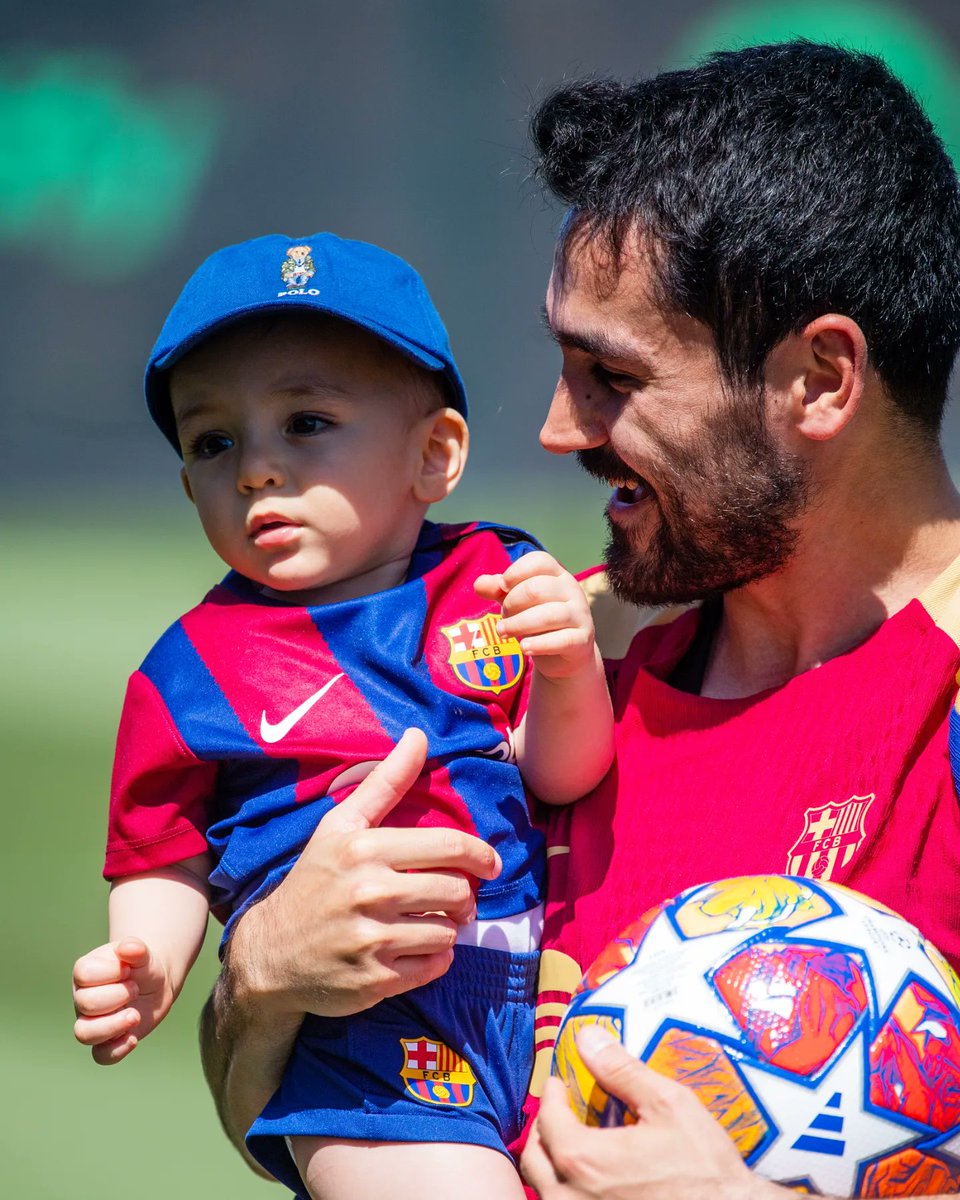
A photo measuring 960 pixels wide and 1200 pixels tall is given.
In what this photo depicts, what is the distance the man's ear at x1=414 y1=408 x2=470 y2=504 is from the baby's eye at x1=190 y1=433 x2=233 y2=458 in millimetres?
280

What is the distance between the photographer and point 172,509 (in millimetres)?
5645

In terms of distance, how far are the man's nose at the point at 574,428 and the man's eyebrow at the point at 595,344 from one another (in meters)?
0.08

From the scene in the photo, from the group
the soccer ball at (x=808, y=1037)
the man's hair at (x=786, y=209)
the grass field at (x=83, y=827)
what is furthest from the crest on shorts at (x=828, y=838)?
the grass field at (x=83, y=827)

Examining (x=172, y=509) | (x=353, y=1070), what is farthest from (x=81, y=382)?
(x=353, y=1070)

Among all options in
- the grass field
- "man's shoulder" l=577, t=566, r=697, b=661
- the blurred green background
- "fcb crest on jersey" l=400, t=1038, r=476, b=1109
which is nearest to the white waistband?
"fcb crest on jersey" l=400, t=1038, r=476, b=1109

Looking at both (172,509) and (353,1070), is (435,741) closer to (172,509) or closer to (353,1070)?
(353,1070)

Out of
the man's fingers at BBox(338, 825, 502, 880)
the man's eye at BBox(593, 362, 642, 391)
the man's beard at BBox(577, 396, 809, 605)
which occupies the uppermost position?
the man's eye at BBox(593, 362, 642, 391)

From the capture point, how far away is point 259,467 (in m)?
2.00

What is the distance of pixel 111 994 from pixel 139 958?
5cm

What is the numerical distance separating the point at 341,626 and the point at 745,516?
1.95ft

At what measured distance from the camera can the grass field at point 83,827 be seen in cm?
379

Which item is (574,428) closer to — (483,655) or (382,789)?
(483,655)

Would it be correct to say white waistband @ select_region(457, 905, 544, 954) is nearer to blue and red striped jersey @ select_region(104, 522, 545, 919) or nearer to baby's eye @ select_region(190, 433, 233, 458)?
blue and red striped jersey @ select_region(104, 522, 545, 919)

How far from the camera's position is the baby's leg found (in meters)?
1.77
